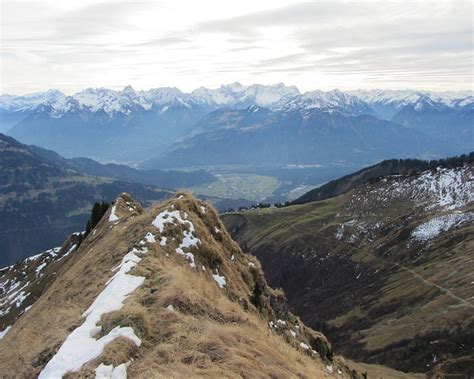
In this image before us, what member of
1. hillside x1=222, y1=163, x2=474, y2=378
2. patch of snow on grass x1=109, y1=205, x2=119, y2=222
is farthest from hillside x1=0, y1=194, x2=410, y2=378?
hillside x1=222, y1=163, x2=474, y2=378

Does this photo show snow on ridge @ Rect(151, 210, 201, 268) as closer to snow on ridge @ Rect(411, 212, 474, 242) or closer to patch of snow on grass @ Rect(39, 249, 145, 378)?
patch of snow on grass @ Rect(39, 249, 145, 378)

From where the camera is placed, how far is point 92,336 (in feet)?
61.4

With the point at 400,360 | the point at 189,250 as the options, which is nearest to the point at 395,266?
the point at 400,360

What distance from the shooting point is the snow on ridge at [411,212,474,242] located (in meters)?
162

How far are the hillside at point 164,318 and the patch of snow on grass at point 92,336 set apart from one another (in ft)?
0.16

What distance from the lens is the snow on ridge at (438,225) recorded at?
162 metres

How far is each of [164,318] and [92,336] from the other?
9.76ft

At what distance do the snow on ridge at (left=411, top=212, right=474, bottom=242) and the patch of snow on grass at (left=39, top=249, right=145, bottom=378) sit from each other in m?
155

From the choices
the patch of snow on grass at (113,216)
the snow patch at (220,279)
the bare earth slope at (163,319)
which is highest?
the bare earth slope at (163,319)

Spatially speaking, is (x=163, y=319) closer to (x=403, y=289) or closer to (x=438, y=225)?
(x=403, y=289)

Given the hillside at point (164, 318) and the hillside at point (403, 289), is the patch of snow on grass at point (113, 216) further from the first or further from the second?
the hillside at point (403, 289)

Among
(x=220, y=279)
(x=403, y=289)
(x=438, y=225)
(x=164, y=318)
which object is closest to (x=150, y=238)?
(x=220, y=279)

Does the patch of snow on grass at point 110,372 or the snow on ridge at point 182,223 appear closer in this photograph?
the patch of snow on grass at point 110,372

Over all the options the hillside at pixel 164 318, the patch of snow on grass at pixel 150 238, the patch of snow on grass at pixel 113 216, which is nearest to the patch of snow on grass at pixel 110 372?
the hillside at pixel 164 318
